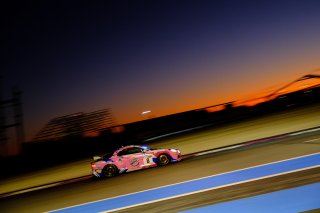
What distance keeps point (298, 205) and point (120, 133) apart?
29.4 m

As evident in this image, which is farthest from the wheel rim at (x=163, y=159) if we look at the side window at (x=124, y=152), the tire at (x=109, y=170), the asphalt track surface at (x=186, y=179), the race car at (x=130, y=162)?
the tire at (x=109, y=170)

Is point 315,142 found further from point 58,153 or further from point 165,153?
point 58,153

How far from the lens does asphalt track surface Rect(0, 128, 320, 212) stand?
776 cm

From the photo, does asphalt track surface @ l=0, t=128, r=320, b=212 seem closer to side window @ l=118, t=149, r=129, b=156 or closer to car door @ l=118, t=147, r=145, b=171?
car door @ l=118, t=147, r=145, b=171

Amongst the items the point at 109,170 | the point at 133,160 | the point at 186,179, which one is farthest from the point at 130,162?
the point at 186,179

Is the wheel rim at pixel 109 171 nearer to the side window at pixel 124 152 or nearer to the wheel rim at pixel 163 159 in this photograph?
the side window at pixel 124 152

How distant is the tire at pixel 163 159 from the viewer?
552 inches

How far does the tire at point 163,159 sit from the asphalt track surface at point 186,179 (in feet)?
1.25

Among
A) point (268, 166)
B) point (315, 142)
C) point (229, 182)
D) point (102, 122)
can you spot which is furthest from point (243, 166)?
point (102, 122)

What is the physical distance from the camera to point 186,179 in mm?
10453

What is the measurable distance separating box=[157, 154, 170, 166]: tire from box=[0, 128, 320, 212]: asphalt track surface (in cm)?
38

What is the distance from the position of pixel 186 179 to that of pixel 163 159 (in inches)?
144

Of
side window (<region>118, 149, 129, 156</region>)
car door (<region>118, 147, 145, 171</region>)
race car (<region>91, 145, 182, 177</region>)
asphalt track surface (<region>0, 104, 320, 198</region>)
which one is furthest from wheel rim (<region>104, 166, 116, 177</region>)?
asphalt track surface (<region>0, 104, 320, 198</region>)

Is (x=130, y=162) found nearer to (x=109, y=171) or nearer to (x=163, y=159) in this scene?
(x=109, y=171)
